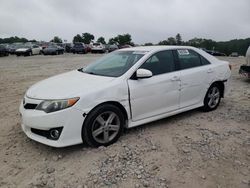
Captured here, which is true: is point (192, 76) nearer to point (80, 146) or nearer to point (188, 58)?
point (188, 58)

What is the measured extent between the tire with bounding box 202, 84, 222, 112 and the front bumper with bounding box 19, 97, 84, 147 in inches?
119

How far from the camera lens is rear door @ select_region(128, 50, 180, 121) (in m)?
4.40

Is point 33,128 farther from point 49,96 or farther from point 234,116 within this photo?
point 234,116

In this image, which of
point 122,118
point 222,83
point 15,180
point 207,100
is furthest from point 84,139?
point 222,83

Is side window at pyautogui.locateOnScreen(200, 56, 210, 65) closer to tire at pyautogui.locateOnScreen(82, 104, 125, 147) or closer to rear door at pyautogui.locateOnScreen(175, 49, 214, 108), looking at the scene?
rear door at pyautogui.locateOnScreen(175, 49, 214, 108)

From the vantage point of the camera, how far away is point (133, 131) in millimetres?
4727

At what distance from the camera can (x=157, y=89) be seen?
4629 mm

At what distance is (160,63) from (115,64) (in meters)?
0.81

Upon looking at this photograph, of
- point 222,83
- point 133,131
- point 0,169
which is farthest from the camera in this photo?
point 222,83

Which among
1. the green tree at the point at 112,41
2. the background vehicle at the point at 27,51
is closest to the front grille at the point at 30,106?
the background vehicle at the point at 27,51

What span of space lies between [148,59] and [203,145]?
1680 millimetres

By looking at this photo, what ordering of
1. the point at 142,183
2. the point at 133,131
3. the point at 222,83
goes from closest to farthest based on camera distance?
the point at 142,183, the point at 133,131, the point at 222,83

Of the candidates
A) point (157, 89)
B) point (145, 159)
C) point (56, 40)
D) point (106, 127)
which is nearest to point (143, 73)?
point (157, 89)

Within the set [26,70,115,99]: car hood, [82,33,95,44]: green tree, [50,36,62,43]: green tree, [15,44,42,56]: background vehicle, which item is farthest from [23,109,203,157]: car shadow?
[50,36,62,43]: green tree
